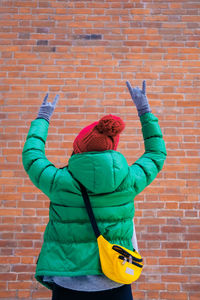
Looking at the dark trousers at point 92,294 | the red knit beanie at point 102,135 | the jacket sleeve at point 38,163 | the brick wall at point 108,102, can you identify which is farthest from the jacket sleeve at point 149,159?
the brick wall at point 108,102

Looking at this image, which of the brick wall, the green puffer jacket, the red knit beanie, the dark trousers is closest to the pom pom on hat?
the red knit beanie

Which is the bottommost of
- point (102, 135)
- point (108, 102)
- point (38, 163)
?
point (38, 163)

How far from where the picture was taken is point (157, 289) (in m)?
3.33

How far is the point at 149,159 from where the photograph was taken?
1729 millimetres

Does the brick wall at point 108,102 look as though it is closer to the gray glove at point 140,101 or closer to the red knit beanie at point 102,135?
the gray glove at point 140,101

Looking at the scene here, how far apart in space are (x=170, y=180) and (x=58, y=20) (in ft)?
7.39

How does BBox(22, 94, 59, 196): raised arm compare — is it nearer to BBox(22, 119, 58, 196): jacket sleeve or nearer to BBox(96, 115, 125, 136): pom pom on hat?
BBox(22, 119, 58, 196): jacket sleeve

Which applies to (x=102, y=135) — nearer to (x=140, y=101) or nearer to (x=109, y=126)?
(x=109, y=126)

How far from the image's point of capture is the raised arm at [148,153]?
5.43 feet

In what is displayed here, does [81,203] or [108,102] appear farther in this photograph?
[108,102]

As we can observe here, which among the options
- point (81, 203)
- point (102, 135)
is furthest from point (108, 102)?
point (81, 203)

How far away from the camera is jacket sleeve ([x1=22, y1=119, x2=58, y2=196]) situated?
1.55 meters

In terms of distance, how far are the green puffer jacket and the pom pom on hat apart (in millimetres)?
102

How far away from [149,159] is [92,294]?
0.76m
